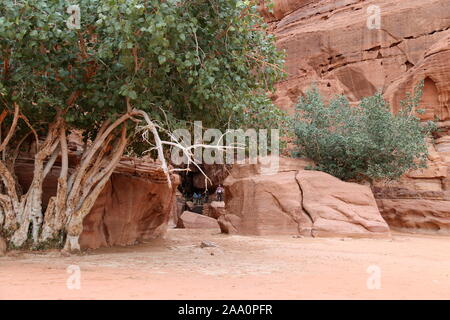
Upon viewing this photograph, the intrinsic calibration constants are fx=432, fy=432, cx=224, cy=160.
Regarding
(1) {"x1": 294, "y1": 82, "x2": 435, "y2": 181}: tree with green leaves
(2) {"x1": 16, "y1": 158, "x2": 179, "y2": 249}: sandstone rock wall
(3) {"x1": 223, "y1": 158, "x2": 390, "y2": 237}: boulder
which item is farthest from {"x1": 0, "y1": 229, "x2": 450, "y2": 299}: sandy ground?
(1) {"x1": 294, "y1": 82, "x2": 435, "y2": 181}: tree with green leaves

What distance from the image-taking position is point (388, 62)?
22.0m

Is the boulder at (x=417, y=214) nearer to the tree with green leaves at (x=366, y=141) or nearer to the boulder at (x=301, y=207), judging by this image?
the tree with green leaves at (x=366, y=141)

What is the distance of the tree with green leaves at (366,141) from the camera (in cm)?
1498

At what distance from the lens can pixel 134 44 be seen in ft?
22.4

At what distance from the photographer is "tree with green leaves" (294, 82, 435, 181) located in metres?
15.0

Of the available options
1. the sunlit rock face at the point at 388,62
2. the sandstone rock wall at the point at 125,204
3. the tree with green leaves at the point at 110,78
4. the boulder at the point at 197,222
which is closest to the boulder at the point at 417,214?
the sunlit rock face at the point at 388,62

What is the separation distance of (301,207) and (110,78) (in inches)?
283

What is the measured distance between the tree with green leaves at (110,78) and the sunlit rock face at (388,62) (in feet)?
30.7

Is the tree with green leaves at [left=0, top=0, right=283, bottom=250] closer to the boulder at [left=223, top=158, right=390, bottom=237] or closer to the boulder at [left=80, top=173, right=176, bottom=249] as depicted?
the boulder at [left=80, top=173, right=176, bottom=249]

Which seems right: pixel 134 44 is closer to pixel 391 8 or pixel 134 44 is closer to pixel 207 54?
pixel 207 54

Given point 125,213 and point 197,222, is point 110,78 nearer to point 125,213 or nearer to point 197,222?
point 125,213

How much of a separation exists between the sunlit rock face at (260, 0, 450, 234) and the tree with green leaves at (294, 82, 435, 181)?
1304mm

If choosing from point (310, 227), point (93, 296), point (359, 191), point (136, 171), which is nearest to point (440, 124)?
point (359, 191)

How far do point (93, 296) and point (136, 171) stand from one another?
7834 millimetres
